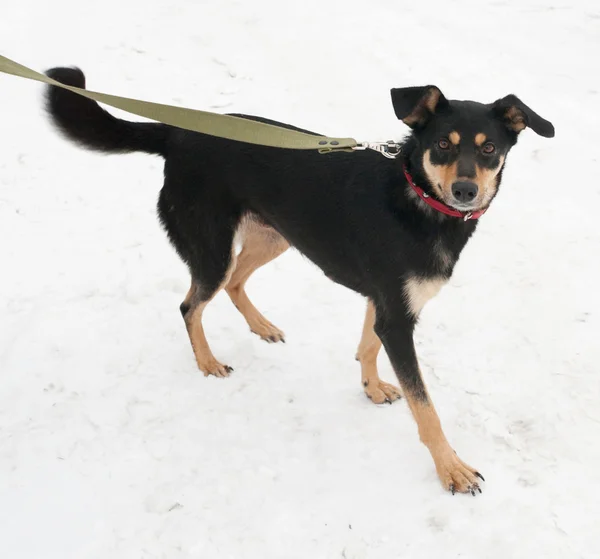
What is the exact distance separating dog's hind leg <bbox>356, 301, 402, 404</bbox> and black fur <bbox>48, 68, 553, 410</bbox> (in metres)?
0.42

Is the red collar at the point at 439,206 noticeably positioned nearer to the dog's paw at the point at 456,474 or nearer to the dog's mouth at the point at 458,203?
the dog's mouth at the point at 458,203

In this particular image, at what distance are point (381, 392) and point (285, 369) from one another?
27.7 inches

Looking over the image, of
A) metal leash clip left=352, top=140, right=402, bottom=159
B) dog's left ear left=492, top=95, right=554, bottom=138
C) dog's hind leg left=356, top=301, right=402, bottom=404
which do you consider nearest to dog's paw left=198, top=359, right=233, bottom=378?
dog's hind leg left=356, top=301, right=402, bottom=404

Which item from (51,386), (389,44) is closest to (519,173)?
(389,44)

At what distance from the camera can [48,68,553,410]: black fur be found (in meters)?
3.02

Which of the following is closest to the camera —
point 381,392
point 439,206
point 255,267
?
point 439,206

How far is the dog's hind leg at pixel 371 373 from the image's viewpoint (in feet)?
12.6

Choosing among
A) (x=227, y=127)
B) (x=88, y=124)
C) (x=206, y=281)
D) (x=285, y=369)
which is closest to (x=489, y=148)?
(x=227, y=127)

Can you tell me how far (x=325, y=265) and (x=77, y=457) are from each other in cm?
180

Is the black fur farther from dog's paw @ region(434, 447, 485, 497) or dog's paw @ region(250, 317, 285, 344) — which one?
dog's paw @ region(250, 317, 285, 344)

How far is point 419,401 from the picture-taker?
326cm

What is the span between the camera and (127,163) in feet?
20.7

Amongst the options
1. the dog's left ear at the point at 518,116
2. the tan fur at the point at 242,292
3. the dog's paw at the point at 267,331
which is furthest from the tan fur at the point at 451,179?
the dog's paw at the point at 267,331

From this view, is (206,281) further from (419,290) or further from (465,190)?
(465,190)
